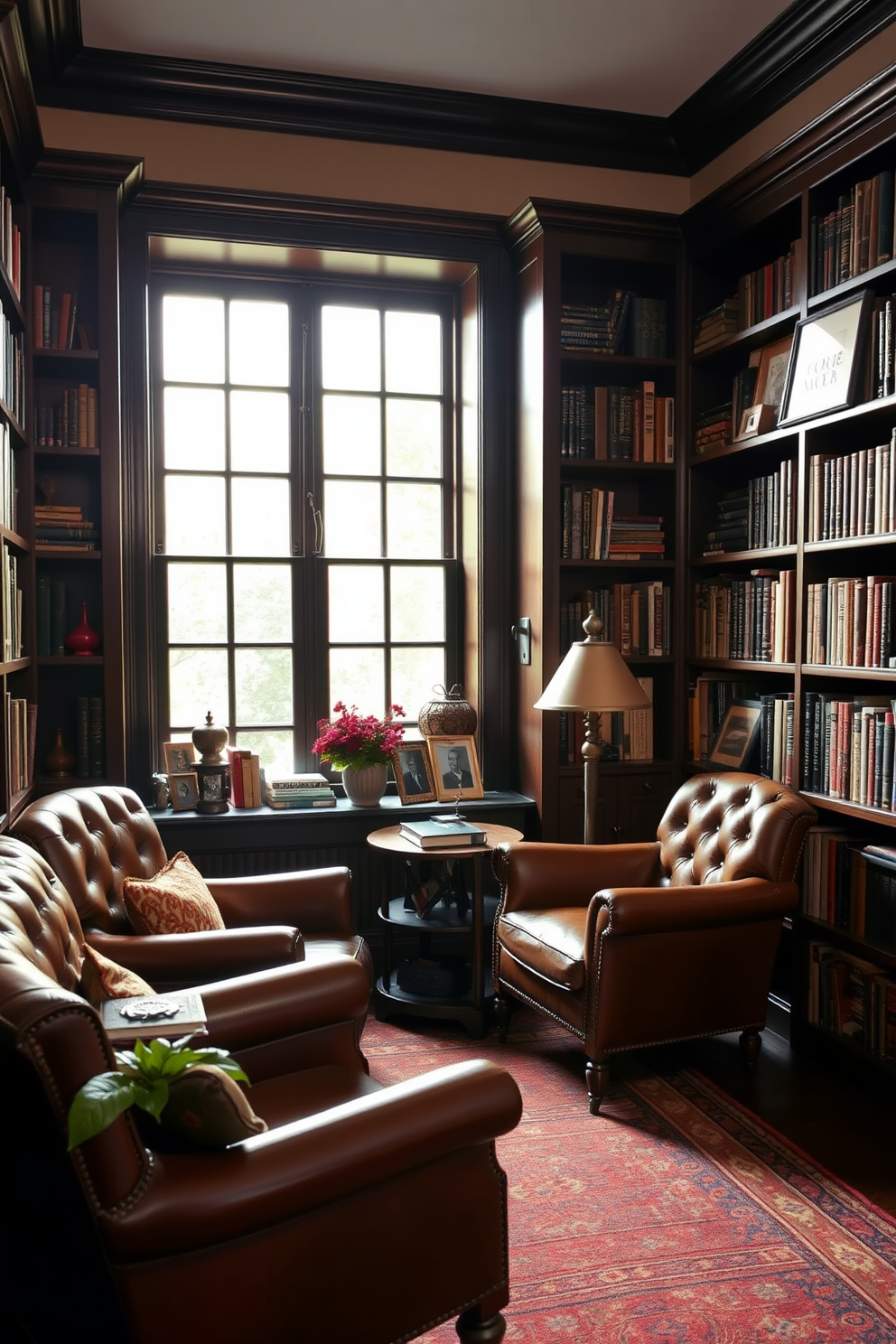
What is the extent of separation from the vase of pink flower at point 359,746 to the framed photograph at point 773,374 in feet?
6.07

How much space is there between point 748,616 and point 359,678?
1.68 meters

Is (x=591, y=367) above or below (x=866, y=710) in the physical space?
above

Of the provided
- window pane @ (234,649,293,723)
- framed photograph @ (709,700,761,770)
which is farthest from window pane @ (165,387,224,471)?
framed photograph @ (709,700,761,770)

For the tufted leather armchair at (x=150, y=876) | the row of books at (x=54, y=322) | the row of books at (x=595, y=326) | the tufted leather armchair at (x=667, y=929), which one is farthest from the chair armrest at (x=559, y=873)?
the row of books at (x=54, y=322)

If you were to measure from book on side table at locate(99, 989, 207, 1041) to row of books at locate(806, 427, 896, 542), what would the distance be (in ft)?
7.94

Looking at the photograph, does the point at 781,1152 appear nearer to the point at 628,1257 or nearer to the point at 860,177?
the point at 628,1257

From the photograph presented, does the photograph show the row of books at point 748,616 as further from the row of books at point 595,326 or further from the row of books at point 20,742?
the row of books at point 20,742

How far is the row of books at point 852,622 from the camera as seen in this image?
3.23 meters

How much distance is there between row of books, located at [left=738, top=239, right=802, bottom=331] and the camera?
3.83 metres

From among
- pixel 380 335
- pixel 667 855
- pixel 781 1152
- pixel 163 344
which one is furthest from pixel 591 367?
pixel 781 1152

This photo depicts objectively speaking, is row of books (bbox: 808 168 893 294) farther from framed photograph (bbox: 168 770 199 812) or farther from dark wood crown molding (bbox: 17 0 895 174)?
framed photograph (bbox: 168 770 199 812)

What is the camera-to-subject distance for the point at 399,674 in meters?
4.73

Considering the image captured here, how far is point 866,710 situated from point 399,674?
2092 millimetres

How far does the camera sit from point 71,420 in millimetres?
3975
